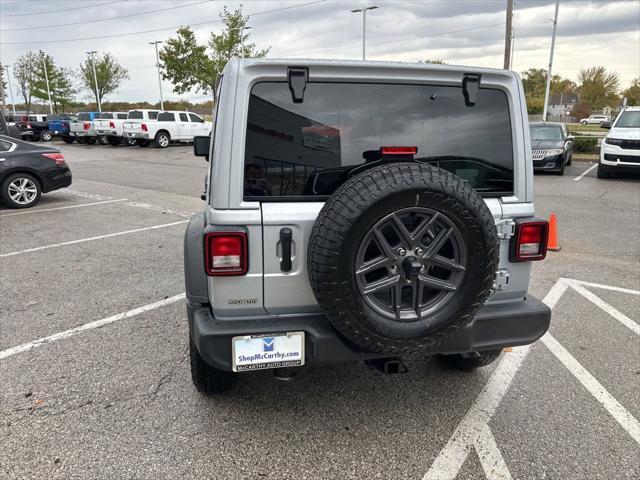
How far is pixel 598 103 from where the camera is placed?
56.4m

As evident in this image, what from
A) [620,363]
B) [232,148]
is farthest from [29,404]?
[620,363]

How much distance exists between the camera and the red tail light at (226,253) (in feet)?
7.63

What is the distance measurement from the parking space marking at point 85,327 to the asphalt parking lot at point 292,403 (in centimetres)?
2

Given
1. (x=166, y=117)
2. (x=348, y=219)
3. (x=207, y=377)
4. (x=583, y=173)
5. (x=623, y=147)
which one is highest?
(x=166, y=117)

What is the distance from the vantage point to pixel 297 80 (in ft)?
7.73

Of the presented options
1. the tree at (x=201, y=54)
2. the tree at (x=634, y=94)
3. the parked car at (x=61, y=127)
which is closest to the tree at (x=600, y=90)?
the tree at (x=634, y=94)

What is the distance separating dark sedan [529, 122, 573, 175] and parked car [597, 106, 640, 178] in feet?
3.87

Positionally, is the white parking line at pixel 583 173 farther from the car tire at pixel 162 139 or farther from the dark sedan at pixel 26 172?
the car tire at pixel 162 139

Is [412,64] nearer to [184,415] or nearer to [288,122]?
[288,122]

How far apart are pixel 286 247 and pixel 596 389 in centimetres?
232

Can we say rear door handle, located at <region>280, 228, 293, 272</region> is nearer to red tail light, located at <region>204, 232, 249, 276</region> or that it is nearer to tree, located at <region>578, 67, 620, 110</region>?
red tail light, located at <region>204, 232, 249, 276</region>

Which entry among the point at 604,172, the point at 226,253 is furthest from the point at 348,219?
the point at 604,172

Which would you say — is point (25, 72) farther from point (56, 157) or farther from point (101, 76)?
point (56, 157)

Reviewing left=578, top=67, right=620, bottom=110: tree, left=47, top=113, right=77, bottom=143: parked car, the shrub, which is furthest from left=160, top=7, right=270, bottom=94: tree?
left=578, top=67, right=620, bottom=110: tree
